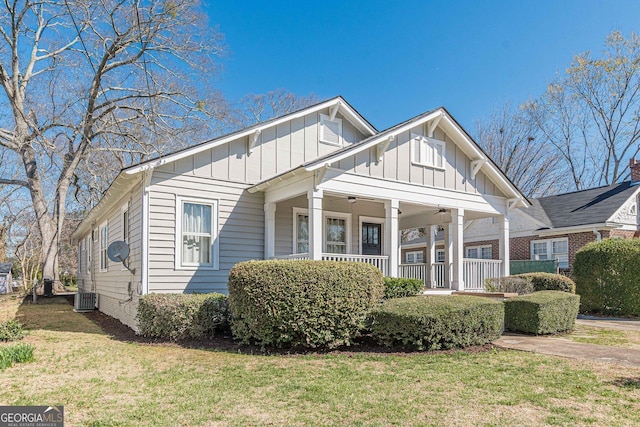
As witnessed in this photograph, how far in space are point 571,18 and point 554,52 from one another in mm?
9168

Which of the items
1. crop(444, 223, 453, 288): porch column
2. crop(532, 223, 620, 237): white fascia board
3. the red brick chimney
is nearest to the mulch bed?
crop(444, 223, 453, 288): porch column

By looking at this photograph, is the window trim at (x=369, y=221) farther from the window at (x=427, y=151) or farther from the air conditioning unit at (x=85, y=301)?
the air conditioning unit at (x=85, y=301)

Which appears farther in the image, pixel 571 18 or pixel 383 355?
pixel 571 18

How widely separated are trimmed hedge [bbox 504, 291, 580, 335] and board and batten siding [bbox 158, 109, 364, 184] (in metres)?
6.69

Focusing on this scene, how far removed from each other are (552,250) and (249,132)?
52.2 ft

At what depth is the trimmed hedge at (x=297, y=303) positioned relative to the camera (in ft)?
24.9

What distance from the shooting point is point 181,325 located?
345 inches

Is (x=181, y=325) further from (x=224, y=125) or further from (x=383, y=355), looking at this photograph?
(x=224, y=125)

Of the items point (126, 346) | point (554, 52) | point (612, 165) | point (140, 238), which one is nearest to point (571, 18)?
point (554, 52)

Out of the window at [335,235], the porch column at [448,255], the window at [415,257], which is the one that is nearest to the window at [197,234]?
the window at [335,235]

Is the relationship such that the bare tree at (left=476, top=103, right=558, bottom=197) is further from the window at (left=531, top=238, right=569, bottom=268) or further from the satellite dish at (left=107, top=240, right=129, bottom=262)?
the satellite dish at (left=107, top=240, right=129, bottom=262)

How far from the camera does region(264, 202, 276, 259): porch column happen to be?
38.2 feet

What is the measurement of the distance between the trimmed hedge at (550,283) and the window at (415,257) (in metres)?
13.2

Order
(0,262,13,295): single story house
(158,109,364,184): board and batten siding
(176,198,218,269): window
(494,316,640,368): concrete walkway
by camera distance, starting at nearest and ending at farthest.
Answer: (494,316,640,368): concrete walkway → (176,198,218,269): window → (158,109,364,184): board and batten siding → (0,262,13,295): single story house
